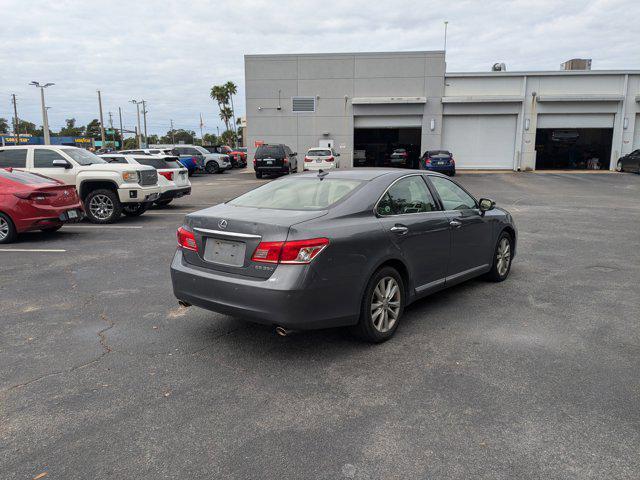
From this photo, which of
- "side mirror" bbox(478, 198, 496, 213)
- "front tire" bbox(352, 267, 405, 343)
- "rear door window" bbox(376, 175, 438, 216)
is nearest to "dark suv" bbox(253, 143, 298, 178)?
"side mirror" bbox(478, 198, 496, 213)

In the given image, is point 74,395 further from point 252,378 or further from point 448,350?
point 448,350

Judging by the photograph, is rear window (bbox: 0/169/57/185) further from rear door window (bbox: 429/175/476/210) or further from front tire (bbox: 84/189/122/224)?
rear door window (bbox: 429/175/476/210)

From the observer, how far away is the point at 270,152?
26.6 metres

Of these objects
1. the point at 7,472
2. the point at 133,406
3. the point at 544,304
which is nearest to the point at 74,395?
the point at 133,406

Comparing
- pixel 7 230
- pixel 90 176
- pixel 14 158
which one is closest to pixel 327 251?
pixel 7 230

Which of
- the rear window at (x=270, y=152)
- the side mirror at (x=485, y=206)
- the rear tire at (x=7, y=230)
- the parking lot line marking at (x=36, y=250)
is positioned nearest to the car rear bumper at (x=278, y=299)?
the side mirror at (x=485, y=206)

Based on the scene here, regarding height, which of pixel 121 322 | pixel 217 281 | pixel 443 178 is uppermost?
pixel 443 178

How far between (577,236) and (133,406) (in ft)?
31.0

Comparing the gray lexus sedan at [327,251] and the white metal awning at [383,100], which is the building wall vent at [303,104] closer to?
the white metal awning at [383,100]

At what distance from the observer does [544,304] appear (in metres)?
5.65

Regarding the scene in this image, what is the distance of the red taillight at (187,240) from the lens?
440cm

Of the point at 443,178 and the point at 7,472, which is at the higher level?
the point at 443,178

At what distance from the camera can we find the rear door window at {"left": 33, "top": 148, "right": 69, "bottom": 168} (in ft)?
39.0

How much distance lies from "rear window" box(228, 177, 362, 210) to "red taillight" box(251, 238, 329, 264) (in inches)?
22.5
